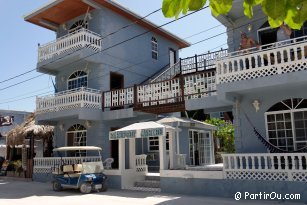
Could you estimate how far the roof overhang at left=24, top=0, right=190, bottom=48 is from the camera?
18172 mm

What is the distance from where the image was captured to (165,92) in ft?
50.4

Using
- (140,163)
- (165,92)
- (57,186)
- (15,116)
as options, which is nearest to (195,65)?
(165,92)

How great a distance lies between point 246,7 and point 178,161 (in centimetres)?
1320

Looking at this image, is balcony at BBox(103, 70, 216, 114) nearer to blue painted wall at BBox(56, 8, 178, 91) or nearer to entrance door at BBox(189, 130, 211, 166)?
blue painted wall at BBox(56, 8, 178, 91)

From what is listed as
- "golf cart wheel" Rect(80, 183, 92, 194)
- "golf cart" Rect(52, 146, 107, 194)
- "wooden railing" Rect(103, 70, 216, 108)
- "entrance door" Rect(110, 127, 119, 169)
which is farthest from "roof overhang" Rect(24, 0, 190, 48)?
"golf cart wheel" Rect(80, 183, 92, 194)

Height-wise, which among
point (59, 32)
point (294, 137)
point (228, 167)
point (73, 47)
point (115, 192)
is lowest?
point (115, 192)

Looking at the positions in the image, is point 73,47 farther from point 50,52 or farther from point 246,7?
point 246,7

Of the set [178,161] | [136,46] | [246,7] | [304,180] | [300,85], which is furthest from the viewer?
[136,46]

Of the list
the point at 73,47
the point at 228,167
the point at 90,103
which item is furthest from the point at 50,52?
the point at 228,167

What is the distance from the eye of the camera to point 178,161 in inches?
574

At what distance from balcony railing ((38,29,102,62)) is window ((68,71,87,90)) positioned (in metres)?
1.69

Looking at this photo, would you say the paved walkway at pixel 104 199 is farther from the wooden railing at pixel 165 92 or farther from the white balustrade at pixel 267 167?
the wooden railing at pixel 165 92

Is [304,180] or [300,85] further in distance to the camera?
[300,85]

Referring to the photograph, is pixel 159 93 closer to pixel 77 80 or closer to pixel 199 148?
pixel 199 148
